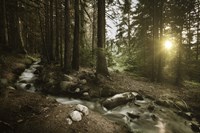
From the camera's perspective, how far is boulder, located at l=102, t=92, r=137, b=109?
7289 millimetres

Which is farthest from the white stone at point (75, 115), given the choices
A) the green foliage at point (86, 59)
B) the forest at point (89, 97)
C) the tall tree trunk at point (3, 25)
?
the green foliage at point (86, 59)

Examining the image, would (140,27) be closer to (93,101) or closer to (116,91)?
(116,91)

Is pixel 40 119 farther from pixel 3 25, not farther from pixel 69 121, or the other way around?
pixel 3 25

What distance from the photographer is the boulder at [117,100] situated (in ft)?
23.9

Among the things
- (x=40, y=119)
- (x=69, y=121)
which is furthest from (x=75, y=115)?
(x=40, y=119)

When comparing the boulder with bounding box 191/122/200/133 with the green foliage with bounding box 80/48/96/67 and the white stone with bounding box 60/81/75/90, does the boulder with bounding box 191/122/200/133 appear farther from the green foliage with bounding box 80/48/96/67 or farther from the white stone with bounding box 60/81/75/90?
the green foliage with bounding box 80/48/96/67

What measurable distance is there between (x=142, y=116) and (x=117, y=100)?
130 centimetres

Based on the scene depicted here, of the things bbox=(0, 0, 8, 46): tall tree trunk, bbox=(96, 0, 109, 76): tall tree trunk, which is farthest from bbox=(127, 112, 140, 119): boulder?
bbox=(0, 0, 8, 46): tall tree trunk

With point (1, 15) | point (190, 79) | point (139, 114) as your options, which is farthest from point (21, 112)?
point (190, 79)

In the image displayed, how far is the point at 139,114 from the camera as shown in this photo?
23.0 feet

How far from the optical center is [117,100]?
7.65 meters

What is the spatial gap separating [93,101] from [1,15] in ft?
29.3

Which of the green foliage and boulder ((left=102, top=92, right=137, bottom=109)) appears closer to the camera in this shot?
boulder ((left=102, top=92, right=137, bottom=109))

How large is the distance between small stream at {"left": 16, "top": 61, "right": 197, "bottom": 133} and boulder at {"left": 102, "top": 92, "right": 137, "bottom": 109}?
161 mm
